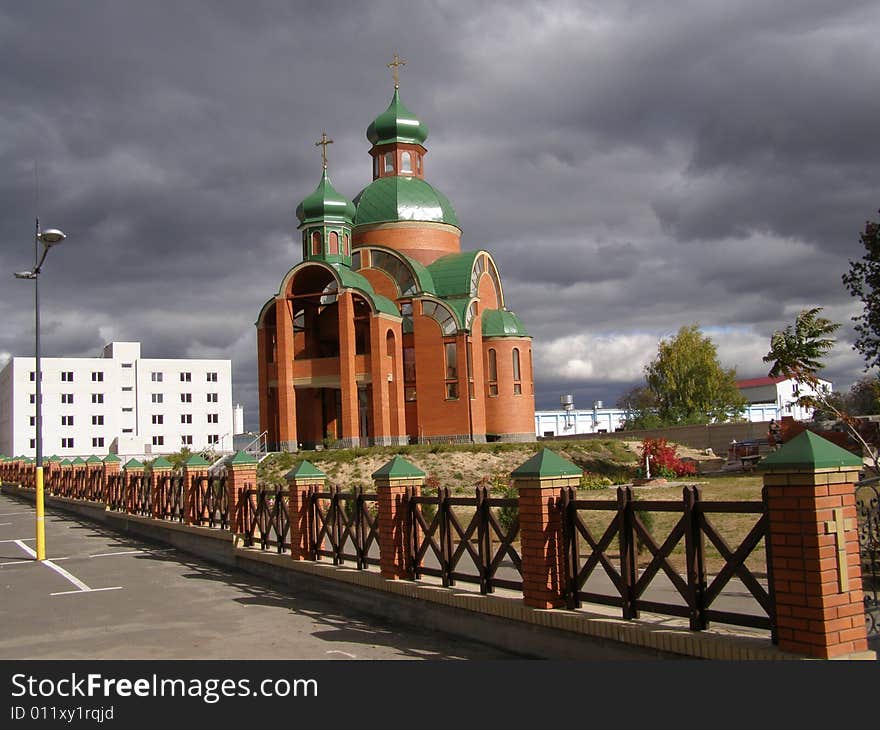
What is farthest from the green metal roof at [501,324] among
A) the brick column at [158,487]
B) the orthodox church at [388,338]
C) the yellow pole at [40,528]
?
the yellow pole at [40,528]

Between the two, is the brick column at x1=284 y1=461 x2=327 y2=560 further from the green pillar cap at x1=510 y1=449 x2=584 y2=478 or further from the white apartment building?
the white apartment building

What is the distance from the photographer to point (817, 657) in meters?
4.95

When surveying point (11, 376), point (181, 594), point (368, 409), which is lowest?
point (181, 594)

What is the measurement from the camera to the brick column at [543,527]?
23.1 feet

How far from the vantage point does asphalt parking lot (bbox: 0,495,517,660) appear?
25.2 ft

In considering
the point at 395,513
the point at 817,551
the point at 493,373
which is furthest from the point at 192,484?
the point at 493,373

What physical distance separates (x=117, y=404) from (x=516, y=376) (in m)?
42.6

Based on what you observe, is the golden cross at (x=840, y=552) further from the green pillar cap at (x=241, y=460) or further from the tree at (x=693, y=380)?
the tree at (x=693, y=380)

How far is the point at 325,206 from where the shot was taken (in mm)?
35750

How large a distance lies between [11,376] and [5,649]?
64.9m

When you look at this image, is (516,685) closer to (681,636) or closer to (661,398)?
(681,636)

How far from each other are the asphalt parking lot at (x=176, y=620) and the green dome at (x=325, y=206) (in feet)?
76.8

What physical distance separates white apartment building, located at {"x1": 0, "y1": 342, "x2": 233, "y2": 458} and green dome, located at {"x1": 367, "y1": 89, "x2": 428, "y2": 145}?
30.7 meters

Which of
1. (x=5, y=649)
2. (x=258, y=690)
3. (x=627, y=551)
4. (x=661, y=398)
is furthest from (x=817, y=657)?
(x=661, y=398)
